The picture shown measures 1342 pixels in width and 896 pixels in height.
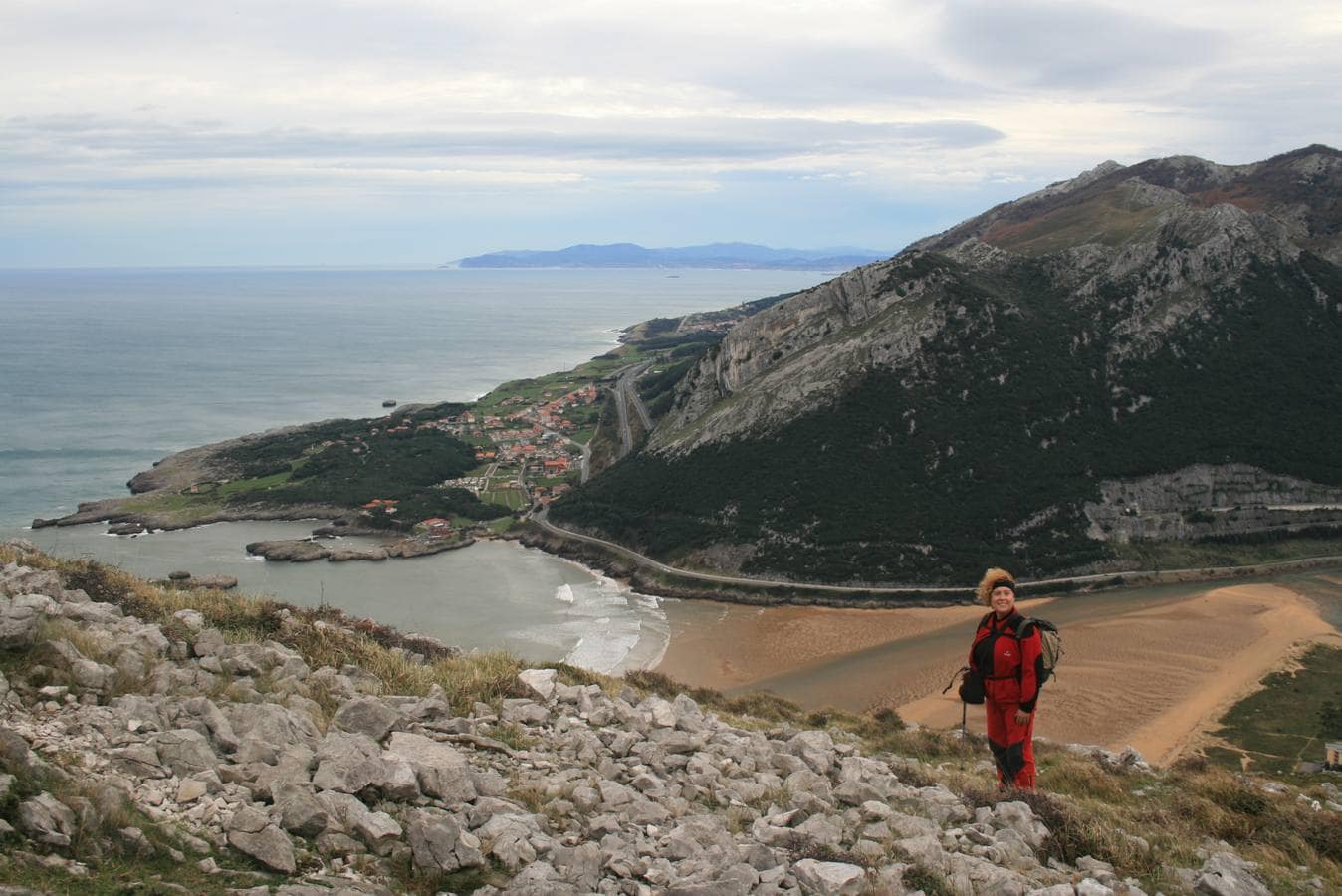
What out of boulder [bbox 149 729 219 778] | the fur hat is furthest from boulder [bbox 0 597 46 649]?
the fur hat

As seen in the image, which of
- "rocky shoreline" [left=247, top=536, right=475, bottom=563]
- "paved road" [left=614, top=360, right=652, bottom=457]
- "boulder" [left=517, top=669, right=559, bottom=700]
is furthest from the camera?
"paved road" [left=614, top=360, right=652, bottom=457]

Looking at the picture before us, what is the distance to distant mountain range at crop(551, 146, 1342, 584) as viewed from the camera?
46625 millimetres

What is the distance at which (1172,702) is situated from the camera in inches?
1105

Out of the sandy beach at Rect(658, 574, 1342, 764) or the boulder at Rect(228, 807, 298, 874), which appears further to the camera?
the sandy beach at Rect(658, 574, 1342, 764)

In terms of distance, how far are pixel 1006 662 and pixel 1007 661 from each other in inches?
0.8

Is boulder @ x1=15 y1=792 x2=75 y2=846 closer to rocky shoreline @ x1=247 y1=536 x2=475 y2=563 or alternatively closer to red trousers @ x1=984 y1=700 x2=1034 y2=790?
red trousers @ x1=984 y1=700 x2=1034 y2=790

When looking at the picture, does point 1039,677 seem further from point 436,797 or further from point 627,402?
point 627,402

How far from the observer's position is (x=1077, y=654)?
33062mm

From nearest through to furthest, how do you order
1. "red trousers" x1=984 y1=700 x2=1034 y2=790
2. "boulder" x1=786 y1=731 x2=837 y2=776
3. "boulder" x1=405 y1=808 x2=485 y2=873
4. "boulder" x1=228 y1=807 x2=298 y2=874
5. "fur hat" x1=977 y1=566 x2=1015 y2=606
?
"boulder" x1=228 y1=807 x2=298 y2=874 → "boulder" x1=405 y1=808 x2=485 y2=873 → "fur hat" x1=977 y1=566 x2=1015 y2=606 → "red trousers" x1=984 y1=700 x2=1034 y2=790 → "boulder" x1=786 y1=731 x2=837 y2=776

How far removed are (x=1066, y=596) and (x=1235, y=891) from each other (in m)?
38.6

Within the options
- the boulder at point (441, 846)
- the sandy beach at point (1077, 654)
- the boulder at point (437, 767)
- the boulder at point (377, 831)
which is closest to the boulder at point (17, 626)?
the boulder at point (437, 767)

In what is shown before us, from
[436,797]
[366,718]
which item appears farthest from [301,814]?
[366,718]

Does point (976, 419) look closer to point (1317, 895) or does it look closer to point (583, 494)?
point (583, 494)

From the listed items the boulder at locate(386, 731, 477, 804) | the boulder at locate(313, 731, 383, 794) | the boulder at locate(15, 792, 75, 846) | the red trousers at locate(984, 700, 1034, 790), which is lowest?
the red trousers at locate(984, 700, 1034, 790)
